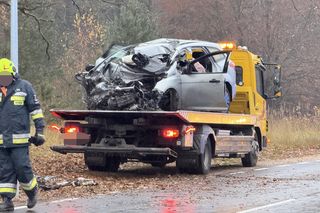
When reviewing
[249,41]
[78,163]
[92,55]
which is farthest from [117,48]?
[249,41]

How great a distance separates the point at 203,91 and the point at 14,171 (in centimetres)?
609

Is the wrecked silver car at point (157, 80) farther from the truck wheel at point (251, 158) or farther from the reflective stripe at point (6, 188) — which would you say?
the reflective stripe at point (6, 188)

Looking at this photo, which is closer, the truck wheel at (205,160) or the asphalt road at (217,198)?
the asphalt road at (217,198)

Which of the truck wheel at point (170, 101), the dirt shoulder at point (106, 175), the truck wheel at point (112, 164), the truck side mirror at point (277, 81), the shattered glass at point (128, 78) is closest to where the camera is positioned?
the dirt shoulder at point (106, 175)

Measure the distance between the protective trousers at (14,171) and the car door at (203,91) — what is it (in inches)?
223

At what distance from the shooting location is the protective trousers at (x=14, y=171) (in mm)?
8414

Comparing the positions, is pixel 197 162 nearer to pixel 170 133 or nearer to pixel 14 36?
pixel 170 133

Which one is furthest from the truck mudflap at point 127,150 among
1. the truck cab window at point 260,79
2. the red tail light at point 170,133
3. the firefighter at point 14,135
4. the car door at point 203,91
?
the truck cab window at point 260,79

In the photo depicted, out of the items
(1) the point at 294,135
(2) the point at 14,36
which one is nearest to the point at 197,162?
(2) the point at 14,36

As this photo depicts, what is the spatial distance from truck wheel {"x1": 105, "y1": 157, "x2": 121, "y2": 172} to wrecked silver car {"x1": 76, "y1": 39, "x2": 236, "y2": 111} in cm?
137

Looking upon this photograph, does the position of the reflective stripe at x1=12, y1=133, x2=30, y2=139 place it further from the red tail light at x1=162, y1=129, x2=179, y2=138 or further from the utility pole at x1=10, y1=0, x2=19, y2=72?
the red tail light at x1=162, y1=129, x2=179, y2=138

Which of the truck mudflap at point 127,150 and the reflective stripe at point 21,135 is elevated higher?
the reflective stripe at point 21,135

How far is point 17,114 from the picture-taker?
8.47 m

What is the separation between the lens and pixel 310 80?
4356 centimetres
